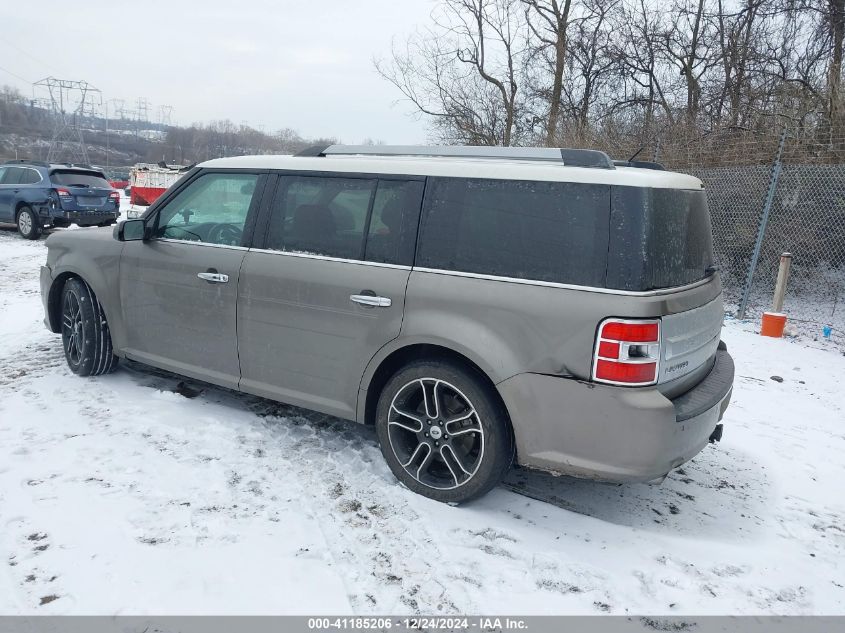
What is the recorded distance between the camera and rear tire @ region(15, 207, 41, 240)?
14062 mm

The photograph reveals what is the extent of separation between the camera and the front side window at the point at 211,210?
4008mm

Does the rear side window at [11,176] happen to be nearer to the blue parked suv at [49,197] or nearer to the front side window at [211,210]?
the blue parked suv at [49,197]

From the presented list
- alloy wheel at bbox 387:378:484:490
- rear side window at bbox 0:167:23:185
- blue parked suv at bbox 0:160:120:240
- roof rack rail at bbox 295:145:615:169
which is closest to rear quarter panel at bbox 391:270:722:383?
alloy wheel at bbox 387:378:484:490

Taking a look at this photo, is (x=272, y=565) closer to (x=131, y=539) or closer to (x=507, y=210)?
(x=131, y=539)

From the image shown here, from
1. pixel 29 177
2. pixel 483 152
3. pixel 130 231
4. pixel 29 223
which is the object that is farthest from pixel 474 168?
pixel 29 177

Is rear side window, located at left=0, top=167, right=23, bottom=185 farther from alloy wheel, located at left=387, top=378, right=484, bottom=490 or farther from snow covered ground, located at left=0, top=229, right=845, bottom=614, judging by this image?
alloy wheel, located at left=387, top=378, right=484, bottom=490

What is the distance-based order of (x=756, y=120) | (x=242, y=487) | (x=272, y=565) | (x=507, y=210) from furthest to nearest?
(x=756, y=120)
(x=242, y=487)
(x=507, y=210)
(x=272, y=565)

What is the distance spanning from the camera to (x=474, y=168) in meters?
3.19

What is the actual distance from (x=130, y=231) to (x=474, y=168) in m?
2.63

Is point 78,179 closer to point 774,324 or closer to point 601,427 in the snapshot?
point 774,324

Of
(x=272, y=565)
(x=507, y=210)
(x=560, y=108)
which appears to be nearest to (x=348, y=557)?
(x=272, y=565)

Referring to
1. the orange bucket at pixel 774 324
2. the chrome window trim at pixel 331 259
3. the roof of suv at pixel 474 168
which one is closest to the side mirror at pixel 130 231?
the roof of suv at pixel 474 168

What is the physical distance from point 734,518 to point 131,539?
317 cm

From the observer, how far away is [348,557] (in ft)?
9.07
